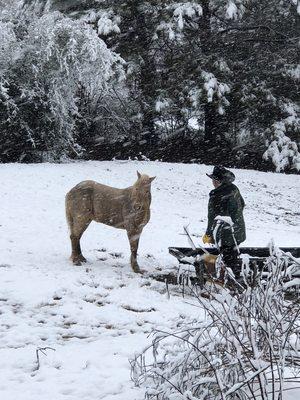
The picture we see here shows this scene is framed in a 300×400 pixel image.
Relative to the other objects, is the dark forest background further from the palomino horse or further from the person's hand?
the person's hand

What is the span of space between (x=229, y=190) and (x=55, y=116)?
1236 cm

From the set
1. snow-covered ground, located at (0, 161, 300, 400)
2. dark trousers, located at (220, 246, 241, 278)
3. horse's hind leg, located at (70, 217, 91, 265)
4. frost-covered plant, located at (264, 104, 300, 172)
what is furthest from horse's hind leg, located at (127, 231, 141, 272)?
frost-covered plant, located at (264, 104, 300, 172)

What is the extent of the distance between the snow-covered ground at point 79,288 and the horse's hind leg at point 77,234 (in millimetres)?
190

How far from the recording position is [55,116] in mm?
18297

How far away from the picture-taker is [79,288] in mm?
7113

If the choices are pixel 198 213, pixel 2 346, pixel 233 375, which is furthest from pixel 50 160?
pixel 233 375

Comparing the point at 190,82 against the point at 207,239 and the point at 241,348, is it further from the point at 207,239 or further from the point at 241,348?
the point at 241,348

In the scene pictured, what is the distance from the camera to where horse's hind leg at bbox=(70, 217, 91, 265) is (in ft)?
26.9

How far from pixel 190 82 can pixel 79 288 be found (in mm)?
17452

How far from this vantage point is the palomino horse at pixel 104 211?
26.1ft

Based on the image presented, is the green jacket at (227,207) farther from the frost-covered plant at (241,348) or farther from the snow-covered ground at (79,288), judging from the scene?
the frost-covered plant at (241,348)

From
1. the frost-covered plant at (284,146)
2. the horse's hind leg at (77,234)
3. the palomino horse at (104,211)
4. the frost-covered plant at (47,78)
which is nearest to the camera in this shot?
the palomino horse at (104,211)

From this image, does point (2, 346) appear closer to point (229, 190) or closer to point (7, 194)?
point (229, 190)

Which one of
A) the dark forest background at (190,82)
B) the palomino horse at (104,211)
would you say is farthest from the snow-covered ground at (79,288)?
the dark forest background at (190,82)
